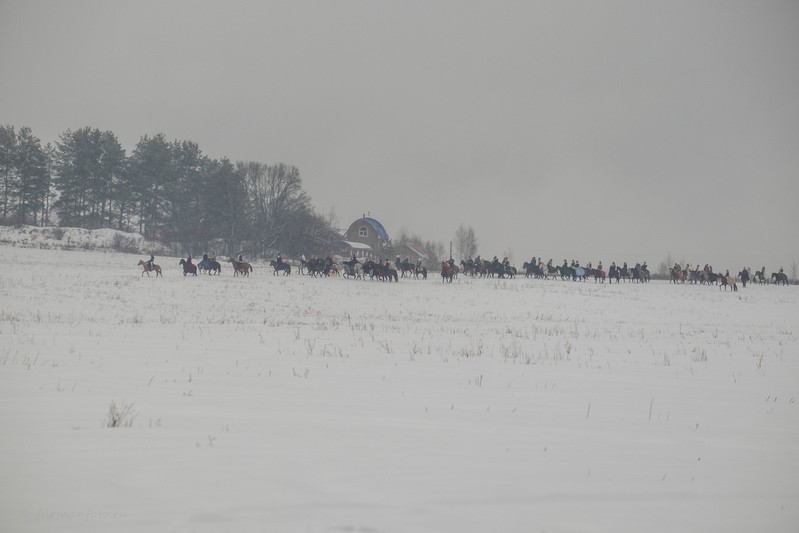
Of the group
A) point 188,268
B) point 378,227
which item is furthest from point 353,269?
point 378,227

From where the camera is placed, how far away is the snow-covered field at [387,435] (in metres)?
3.96

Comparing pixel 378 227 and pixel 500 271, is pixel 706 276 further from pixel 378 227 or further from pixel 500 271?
pixel 378 227

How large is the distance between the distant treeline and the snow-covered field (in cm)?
6290

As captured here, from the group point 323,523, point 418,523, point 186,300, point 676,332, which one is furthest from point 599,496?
point 186,300

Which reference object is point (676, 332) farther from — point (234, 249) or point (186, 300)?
point (234, 249)

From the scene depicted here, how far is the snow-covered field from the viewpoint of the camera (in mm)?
3963

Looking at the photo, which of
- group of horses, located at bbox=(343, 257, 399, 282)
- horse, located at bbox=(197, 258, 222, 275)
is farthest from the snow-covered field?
group of horses, located at bbox=(343, 257, 399, 282)

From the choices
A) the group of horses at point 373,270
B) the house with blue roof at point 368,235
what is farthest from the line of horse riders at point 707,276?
the house with blue roof at point 368,235

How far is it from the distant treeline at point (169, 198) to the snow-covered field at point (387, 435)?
6290 centimetres

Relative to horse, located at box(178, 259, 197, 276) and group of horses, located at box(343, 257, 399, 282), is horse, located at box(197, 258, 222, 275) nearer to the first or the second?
horse, located at box(178, 259, 197, 276)

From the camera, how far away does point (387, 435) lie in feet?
18.8

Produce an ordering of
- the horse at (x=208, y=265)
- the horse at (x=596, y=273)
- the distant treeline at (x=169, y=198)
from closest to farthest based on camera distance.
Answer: the horse at (x=208, y=265) < the horse at (x=596, y=273) < the distant treeline at (x=169, y=198)

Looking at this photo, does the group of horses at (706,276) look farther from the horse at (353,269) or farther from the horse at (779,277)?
the horse at (353,269)

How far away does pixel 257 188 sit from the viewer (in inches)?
3115
